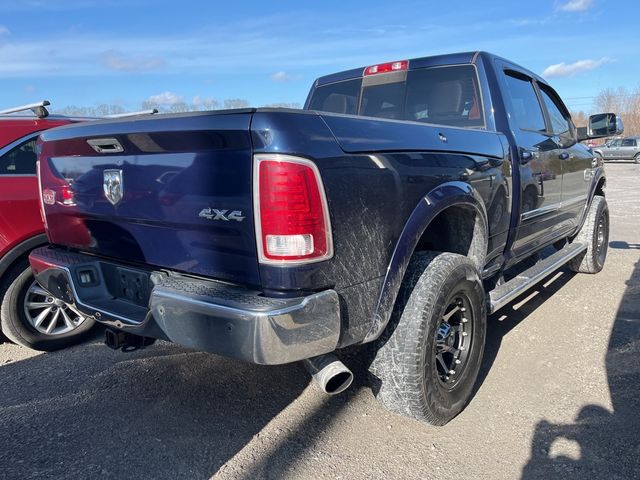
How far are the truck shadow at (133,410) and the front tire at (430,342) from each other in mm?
844

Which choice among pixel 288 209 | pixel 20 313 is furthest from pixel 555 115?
pixel 20 313

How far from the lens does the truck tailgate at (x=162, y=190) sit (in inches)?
78.4

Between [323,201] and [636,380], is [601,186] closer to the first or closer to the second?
[636,380]

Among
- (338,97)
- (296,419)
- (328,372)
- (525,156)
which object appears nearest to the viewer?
(328,372)

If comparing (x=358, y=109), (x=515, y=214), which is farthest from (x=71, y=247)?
(x=515, y=214)

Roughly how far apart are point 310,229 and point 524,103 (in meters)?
2.90

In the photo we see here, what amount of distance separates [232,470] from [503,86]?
304 cm

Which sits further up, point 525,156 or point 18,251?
point 525,156

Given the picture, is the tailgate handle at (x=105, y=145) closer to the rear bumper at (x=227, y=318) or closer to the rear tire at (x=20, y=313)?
the rear bumper at (x=227, y=318)

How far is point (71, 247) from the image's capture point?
9.76ft

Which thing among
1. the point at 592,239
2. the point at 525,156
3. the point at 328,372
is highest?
the point at 525,156

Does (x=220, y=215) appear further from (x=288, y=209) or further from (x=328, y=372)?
(x=328, y=372)

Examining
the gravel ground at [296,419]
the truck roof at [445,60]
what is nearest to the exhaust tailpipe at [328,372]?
the gravel ground at [296,419]

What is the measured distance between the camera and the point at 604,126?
508 centimetres
